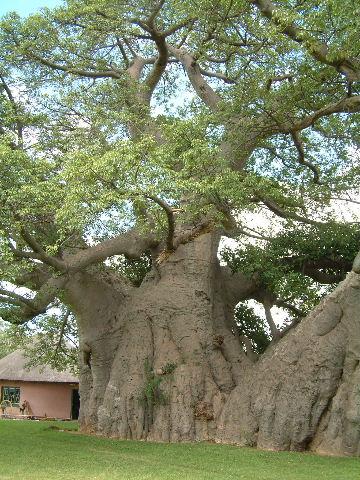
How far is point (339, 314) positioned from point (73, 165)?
5.99 m

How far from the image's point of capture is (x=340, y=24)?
10656mm

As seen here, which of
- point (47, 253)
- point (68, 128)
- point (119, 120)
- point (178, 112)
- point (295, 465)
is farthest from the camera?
point (178, 112)

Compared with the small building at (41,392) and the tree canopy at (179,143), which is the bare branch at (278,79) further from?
the small building at (41,392)

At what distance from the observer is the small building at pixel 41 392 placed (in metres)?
26.9

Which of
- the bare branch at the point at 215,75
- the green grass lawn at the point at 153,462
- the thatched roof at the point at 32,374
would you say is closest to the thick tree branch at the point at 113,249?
the green grass lawn at the point at 153,462

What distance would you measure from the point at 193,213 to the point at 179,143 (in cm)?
148

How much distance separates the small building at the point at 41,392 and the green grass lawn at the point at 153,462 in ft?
45.6

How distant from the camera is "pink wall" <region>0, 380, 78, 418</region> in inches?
1068

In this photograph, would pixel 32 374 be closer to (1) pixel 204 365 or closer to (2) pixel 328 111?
(1) pixel 204 365

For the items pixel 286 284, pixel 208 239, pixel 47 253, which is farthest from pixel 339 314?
pixel 47 253

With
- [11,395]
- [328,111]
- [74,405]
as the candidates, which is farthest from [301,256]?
[11,395]

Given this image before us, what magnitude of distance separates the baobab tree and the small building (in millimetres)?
10512

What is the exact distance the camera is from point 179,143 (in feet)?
42.3

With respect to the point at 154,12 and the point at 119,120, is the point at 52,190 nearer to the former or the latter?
the point at 119,120
